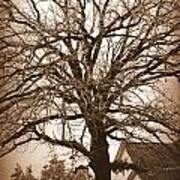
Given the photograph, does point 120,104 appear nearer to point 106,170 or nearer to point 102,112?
point 102,112

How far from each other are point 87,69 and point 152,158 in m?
0.66

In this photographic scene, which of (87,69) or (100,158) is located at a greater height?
(87,69)

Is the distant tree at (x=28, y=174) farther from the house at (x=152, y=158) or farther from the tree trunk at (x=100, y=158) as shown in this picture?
the tree trunk at (x=100, y=158)

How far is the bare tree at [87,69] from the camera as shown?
4.62ft

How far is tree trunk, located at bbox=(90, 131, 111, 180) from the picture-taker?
153cm

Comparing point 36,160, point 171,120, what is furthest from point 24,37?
point 36,160

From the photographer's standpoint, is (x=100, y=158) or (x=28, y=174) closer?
(x=100, y=158)

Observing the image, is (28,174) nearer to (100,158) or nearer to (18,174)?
(18,174)

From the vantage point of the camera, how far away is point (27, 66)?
146 centimetres

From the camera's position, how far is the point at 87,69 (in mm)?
1450

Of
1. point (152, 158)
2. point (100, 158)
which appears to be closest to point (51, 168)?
point (152, 158)

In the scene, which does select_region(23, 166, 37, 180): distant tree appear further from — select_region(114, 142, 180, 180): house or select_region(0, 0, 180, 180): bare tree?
select_region(0, 0, 180, 180): bare tree

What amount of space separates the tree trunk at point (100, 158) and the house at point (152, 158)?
0.71 feet

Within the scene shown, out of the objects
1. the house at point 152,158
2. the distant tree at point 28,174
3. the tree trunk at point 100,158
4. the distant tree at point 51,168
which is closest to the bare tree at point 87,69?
the tree trunk at point 100,158
